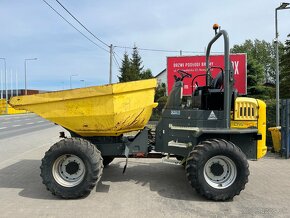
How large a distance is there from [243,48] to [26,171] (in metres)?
71.6

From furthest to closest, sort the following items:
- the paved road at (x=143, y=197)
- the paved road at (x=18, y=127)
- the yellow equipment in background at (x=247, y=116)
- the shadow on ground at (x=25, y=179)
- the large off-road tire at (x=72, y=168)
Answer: the paved road at (x=18, y=127) < the yellow equipment in background at (x=247, y=116) < the shadow on ground at (x=25, y=179) < the large off-road tire at (x=72, y=168) < the paved road at (x=143, y=197)

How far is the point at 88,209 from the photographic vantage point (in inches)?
219

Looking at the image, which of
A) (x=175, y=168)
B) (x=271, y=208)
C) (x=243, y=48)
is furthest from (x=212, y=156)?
(x=243, y=48)

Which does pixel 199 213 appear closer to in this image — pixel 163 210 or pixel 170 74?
pixel 163 210

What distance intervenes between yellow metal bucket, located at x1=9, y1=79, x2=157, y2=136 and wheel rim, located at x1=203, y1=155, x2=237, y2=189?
1543 millimetres

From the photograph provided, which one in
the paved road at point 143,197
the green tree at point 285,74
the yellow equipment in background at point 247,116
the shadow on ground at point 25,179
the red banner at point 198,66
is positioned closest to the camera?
the paved road at point 143,197

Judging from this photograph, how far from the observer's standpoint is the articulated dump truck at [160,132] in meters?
6.12

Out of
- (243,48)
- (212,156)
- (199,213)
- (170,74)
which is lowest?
(199,213)

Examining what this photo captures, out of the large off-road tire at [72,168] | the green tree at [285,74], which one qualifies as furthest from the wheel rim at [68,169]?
the green tree at [285,74]

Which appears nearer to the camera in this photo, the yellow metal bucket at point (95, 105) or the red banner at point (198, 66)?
the yellow metal bucket at point (95, 105)

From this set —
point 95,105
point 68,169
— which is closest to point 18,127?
point 68,169

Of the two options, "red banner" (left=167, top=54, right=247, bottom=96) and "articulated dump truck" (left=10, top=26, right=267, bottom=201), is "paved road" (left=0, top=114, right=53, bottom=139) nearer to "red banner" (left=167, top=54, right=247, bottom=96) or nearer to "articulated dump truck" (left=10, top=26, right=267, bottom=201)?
"red banner" (left=167, top=54, right=247, bottom=96)

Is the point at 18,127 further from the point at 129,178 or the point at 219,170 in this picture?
the point at 219,170

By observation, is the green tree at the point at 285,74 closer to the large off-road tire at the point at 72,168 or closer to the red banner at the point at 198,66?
the red banner at the point at 198,66
